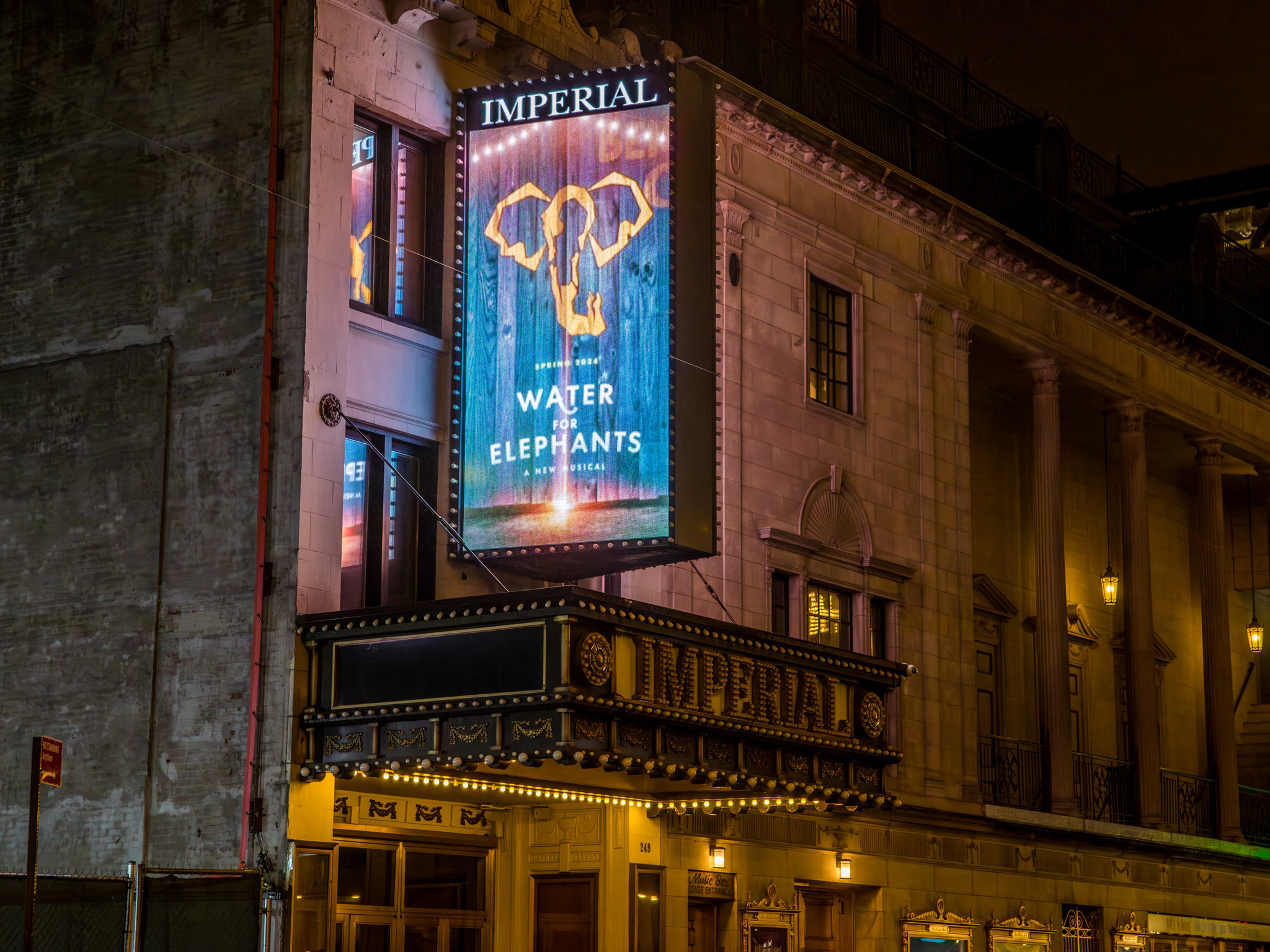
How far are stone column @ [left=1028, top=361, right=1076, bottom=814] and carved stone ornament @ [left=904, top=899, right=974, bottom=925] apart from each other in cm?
468

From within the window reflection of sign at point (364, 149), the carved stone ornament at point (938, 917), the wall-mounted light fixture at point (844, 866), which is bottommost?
the carved stone ornament at point (938, 917)

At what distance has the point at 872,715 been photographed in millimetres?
23422

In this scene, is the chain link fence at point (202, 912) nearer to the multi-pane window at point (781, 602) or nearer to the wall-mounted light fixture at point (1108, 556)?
the multi-pane window at point (781, 602)

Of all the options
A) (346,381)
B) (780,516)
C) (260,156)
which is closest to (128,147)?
(260,156)

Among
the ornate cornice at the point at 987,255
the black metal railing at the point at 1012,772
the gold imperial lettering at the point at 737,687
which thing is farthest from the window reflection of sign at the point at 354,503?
the black metal railing at the point at 1012,772

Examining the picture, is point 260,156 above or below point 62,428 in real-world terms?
above

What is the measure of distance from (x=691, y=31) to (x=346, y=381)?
8832 millimetres

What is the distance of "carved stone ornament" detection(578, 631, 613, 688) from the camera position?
1867 cm

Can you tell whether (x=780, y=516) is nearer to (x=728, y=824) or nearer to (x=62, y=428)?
(x=728, y=824)

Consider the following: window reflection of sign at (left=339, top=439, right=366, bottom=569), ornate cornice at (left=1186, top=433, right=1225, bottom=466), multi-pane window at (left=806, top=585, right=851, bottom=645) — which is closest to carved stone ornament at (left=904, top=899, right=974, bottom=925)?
multi-pane window at (left=806, top=585, right=851, bottom=645)

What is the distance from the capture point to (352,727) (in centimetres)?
1969

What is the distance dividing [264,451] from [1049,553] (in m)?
17.4

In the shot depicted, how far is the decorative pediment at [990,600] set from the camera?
34.0 metres

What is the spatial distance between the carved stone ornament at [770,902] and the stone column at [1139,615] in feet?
36.1
